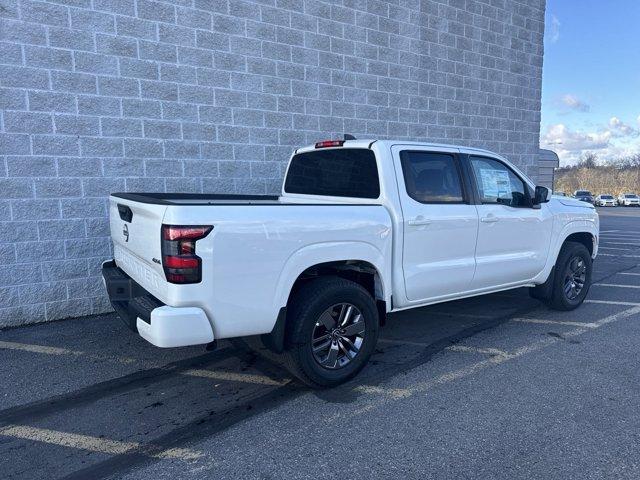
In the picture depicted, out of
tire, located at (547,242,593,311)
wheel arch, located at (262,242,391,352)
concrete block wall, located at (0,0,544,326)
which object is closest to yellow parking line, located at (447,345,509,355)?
wheel arch, located at (262,242,391,352)

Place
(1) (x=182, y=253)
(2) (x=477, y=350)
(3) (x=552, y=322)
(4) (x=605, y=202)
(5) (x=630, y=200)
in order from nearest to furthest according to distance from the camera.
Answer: (1) (x=182, y=253) < (2) (x=477, y=350) < (3) (x=552, y=322) < (4) (x=605, y=202) < (5) (x=630, y=200)

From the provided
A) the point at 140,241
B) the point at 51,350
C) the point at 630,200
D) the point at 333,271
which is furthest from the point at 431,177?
the point at 630,200

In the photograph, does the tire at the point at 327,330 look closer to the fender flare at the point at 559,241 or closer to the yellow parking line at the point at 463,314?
the yellow parking line at the point at 463,314

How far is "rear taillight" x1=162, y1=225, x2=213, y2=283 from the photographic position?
299 centimetres

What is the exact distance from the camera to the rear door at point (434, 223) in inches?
166

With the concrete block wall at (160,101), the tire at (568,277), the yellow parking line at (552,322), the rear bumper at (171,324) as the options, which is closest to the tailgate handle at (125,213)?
the rear bumper at (171,324)

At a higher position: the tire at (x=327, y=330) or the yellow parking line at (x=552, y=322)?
the tire at (x=327, y=330)

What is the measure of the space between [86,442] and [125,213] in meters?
1.69

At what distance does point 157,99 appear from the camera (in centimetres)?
594

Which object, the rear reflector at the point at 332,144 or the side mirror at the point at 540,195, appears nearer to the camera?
the rear reflector at the point at 332,144

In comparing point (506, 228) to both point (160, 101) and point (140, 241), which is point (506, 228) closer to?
point (140, 241)

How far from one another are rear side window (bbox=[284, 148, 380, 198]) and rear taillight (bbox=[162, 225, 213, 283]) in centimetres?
174

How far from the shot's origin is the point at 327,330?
377cm

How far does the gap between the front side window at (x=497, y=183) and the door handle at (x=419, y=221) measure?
92 centimetres
